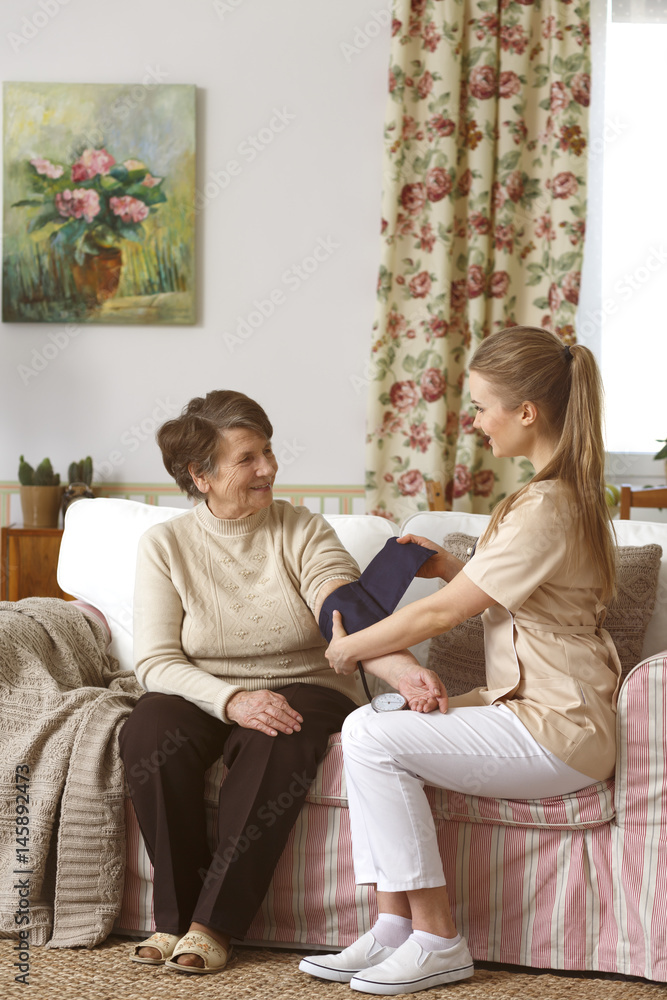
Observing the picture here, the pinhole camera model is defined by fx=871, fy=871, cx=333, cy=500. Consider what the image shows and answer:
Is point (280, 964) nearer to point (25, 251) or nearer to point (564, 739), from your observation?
point (564, 739)

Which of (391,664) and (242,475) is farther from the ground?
(242,475)

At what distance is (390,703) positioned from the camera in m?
1.56

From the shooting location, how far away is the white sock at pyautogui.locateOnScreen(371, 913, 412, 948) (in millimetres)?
1458

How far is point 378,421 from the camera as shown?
10.8ft

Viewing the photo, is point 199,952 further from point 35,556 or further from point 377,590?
point 35,556

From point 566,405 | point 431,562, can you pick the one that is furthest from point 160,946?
point 566,405

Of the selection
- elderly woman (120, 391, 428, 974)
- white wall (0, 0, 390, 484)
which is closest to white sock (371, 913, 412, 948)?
elderly woman (120, 391, 428, 974)

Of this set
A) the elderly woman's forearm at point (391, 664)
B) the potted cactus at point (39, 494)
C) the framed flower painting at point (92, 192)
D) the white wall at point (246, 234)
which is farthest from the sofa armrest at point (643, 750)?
the framed flower painting at point (92, 192)

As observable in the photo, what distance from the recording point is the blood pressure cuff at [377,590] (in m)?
1.65

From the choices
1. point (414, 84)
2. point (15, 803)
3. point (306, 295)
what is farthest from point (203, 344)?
point (15, 803)

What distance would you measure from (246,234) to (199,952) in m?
2.58

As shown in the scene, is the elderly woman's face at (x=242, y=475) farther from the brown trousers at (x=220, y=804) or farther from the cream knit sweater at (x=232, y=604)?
the brown trousers at (x=220, y=804)

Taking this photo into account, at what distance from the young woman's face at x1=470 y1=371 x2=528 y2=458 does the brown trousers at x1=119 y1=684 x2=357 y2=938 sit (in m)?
0.60

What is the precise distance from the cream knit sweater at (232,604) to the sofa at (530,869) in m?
0.20
